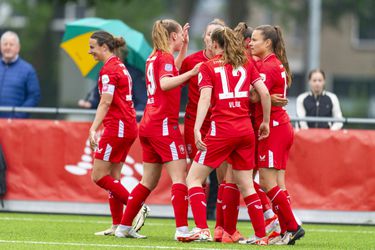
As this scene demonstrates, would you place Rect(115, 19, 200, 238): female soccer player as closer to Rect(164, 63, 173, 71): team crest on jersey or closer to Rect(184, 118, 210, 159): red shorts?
Rect(164, 63, 173, 71): team crest on jersey

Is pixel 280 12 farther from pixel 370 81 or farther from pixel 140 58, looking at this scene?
pixel 140 58

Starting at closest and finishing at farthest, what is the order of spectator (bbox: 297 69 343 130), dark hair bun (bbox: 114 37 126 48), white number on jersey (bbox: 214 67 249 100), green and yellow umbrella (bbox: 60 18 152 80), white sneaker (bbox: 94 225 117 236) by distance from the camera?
1. white number on jersey (bbox: 214 67 249 100)
2. dark hair bun (bbox: 114 37 126 48)
3. white sneaker (bbox: 94 225 117 236)
4. spectator (bbox: 297 69 343 130)
5. green and yellow umbrella (bbox: 60 18 152 80)

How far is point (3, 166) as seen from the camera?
17.0 metres

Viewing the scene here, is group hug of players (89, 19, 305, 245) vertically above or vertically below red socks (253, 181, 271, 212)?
above

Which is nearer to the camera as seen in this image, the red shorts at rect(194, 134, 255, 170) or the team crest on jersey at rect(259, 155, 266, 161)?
the red shorts at rect(194, 134, 255, 170)

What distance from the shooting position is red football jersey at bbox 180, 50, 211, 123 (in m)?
13.5

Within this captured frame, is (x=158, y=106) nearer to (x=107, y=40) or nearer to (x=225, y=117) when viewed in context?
(x=225, y=117)

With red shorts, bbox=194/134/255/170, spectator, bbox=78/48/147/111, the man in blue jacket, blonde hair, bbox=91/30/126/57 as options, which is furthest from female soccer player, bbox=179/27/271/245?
the man in blue jacket

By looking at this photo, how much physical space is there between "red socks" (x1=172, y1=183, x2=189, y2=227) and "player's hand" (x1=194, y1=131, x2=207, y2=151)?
608 millimetres

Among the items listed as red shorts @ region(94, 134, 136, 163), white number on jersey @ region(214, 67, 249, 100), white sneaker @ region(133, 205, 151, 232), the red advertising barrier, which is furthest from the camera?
the red advertising barrier

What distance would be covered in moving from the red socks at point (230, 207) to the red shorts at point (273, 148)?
393 millimetres

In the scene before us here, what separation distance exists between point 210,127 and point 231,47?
797 millimetres

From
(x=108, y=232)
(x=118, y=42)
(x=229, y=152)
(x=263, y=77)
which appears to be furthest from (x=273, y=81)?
(x=108, y=232)

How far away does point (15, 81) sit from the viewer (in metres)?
17.9
